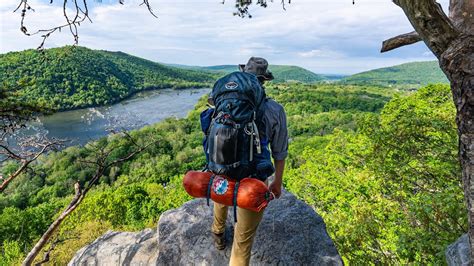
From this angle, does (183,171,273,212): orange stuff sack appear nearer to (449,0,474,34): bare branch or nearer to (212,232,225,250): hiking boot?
(212,232,225,250): hiking boot

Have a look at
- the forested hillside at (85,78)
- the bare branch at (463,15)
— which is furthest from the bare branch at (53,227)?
the forested hillside at (85,78)

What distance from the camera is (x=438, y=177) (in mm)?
7375

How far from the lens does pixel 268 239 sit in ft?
15.0

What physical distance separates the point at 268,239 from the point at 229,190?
1.98 meters

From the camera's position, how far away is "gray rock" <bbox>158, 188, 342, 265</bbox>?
4.37 meters

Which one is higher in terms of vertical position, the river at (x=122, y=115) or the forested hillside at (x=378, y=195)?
the forested hillside at (x=378, y=195)

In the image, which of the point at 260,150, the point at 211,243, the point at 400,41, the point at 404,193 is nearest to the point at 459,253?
the point at 400,41

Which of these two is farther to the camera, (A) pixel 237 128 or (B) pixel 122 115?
(B) pixel 122 115

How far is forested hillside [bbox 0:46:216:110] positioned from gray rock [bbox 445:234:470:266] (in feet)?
176

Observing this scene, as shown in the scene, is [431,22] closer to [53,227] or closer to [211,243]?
[211,243]

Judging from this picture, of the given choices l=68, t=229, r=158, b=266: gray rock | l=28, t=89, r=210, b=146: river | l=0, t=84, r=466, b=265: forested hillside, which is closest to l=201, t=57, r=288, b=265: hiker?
l=68, t=229, r=158, b=266: gray rock

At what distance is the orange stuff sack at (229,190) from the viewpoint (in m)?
2.86

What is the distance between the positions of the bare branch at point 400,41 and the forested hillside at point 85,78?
53.0m

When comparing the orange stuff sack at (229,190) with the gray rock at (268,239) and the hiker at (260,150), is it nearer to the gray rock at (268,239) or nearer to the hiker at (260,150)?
the hiker at (260,150)
